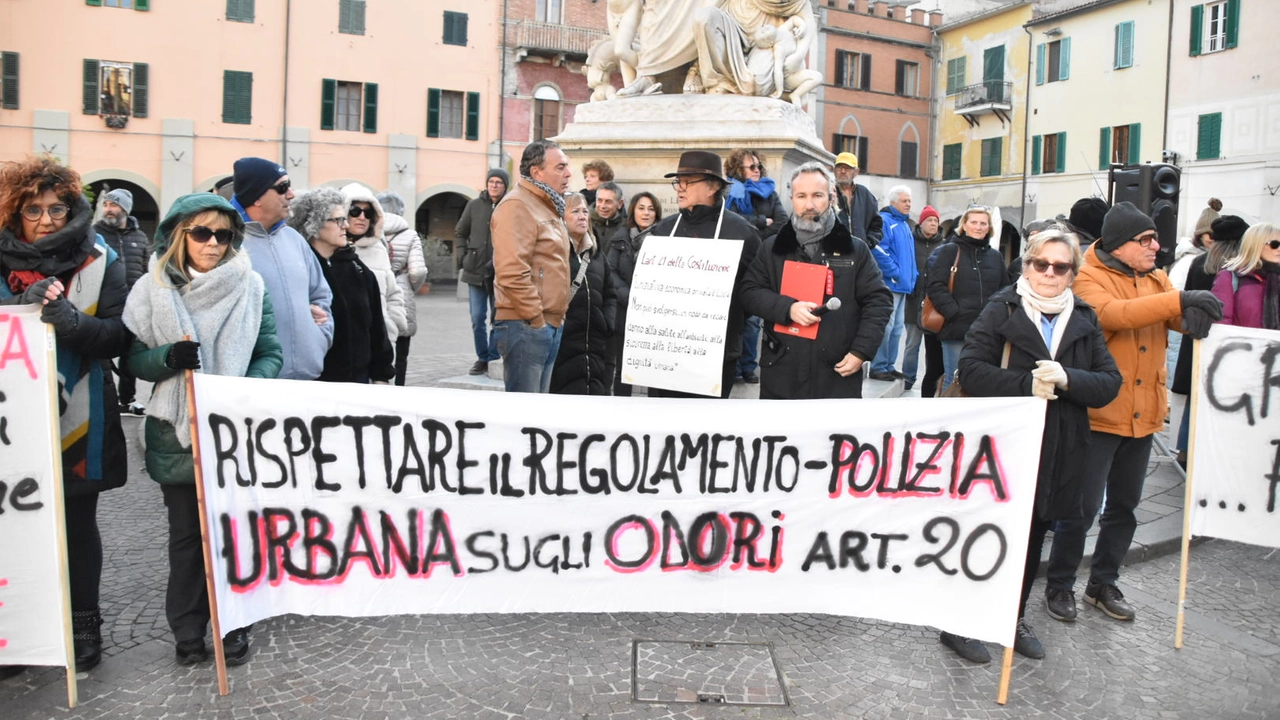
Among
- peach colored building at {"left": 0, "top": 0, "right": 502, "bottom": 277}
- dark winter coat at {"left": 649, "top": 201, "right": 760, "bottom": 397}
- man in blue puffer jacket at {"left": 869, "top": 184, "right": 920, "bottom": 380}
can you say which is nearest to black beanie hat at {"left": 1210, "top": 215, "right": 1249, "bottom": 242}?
man in blue puffer jacket at {"left": 869, "top": 184, "right": 920, "bottom": 380}

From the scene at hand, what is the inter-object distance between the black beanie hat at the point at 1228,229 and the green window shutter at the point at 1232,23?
29.8m

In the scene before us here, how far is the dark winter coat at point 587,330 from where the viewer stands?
5.85 m

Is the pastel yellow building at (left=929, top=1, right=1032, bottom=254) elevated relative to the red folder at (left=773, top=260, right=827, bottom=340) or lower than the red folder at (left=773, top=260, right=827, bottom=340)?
elevated

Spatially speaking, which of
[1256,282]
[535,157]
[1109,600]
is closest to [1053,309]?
[1109,600]

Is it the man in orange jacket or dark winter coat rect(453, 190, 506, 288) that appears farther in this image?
dark winter coat rect(453, 190, 506, 288)

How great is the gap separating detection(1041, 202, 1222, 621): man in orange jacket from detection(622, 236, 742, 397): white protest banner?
1595 millimetres

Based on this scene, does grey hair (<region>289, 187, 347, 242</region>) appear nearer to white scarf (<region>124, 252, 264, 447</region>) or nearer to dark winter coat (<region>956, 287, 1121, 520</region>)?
white scarf (<region>124, 252, 264, 447</region>)

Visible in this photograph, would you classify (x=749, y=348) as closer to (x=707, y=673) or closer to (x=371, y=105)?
(x=707, y=673)

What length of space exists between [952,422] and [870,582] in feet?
2.20

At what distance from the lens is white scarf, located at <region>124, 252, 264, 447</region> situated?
3613mm

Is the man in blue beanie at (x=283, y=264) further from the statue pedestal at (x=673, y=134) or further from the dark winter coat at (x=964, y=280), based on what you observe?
the dark winter coat at (x=964, y=280)

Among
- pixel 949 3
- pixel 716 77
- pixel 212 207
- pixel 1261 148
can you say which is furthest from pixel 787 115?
pixel 949 3

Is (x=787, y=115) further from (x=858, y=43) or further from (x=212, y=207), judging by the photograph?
(x=858, y=43)

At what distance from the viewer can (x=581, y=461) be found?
377 cm
